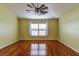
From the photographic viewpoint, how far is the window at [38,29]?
8773 millimetres

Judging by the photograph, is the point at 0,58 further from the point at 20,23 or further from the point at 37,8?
the point at 20,23

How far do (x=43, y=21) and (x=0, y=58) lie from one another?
8.00 meters

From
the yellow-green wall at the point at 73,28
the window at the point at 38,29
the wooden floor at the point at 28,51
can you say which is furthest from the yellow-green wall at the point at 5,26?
the window at the point at 38,29

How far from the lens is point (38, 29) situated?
879 cm

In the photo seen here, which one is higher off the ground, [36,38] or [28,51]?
[36,38]

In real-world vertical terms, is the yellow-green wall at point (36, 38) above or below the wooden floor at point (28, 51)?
above

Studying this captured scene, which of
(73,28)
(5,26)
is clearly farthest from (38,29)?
(73,28)

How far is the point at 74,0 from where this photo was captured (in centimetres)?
92

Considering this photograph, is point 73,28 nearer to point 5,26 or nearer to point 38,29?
point 5,26

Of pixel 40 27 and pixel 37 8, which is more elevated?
pixel 37 8

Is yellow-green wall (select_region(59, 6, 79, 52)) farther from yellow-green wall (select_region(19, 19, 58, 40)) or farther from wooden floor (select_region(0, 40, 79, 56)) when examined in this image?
yellow-green wall (select_region(19, 19, 58, 40))

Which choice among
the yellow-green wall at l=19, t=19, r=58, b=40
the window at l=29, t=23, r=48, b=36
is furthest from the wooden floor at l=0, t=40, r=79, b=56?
the window at l=29, t=23, r=48, b=36

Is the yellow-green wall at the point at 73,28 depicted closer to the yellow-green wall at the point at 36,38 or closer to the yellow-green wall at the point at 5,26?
the yellow-green wall at the point at 5,26

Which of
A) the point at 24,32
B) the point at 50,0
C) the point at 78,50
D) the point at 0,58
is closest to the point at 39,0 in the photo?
the point at 50,0
